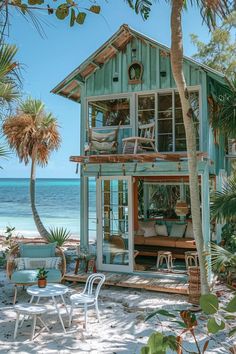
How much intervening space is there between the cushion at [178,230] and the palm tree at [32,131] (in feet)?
15.3

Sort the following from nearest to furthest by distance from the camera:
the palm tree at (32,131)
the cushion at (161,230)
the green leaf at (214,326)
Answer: the green leaf at (214,326) < the cushion at (161,230) < the palm tree at (32,131)

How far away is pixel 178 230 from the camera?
38.1 ft

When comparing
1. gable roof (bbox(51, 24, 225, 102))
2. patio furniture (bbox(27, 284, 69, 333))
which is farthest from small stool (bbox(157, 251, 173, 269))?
gable roof (bbox(51, 24, 225, 102))

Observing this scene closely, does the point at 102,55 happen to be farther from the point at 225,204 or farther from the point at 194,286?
the point at 194,286

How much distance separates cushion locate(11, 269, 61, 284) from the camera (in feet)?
25.3

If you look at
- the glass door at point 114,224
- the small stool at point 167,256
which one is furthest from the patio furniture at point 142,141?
the small stool at point 167,256

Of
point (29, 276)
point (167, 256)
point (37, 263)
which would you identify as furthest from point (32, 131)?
point (29, 276)

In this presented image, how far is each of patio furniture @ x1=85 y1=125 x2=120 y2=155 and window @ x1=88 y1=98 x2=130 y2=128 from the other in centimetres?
42

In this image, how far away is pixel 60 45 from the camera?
428 centimetres

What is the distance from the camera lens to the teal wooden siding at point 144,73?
933 cm

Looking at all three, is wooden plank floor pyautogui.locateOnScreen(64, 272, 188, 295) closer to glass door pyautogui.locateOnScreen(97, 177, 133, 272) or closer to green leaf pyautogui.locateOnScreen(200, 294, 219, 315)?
glass door pyautogui.locateOnScreen(97, 177, 133, 272)

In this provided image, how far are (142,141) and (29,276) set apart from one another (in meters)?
4.18

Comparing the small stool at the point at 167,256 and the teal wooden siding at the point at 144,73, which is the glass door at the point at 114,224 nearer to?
the small stool at the point at 167,256

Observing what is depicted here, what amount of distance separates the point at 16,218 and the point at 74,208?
889 centimetres
